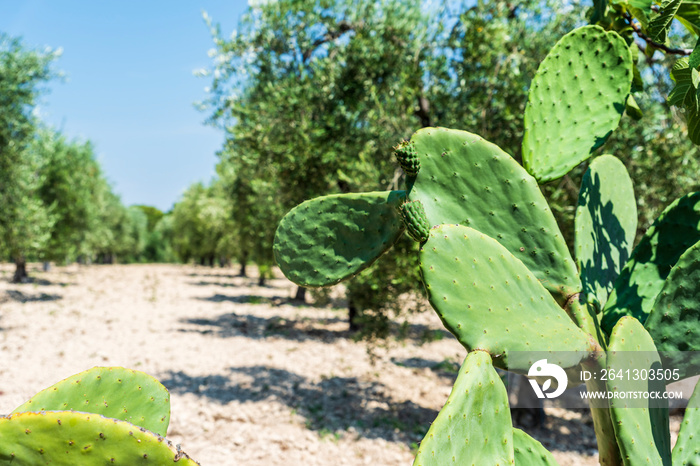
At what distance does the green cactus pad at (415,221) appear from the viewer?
1.52 m

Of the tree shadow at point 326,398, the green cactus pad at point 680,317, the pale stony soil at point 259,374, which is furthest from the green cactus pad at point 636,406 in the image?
the tree shadow at point 326,398

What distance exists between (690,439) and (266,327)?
1118 cm

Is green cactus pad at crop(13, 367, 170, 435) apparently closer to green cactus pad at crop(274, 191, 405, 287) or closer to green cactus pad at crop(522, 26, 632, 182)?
green cactus pad at crop(274, 191, 405, 287)

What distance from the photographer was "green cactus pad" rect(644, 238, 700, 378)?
60.8 inches

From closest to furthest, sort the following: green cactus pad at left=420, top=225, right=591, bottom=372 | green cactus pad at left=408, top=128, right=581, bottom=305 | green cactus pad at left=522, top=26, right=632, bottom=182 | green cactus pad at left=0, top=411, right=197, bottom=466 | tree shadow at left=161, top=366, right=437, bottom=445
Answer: green cactus pad at left=0, top=411, right=197, bottom=466 < green cactus pad at left=420, top=225, right=591, bottom=372 < green cactus pad at left=408, top=128, right=581, bottom=305 < green cactus pad at left=522, top=26, right=632, bottom=182 < tree shadow at left=161, top=366, right=437, bottom=445

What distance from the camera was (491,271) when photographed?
157 cm

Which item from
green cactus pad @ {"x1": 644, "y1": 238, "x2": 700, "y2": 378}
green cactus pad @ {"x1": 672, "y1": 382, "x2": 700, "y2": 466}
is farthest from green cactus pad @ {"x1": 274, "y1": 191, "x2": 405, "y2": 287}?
green cactus pad @ {"x1": 672, "y1": 382, "x2": 700, "y2": 466}

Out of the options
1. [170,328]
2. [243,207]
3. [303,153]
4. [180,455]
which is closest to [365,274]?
[303,153]

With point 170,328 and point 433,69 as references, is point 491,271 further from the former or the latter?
point 170,328

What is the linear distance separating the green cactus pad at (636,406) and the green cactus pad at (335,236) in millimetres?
885

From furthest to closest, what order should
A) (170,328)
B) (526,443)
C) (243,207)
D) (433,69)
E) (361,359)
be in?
1. (243,207)
2. (170,328)
3. (361,359)
4. (433,69)
5. (526,443)

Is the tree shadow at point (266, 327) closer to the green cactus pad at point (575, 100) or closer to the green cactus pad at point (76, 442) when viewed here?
the green cactus pad at point (575, 100)

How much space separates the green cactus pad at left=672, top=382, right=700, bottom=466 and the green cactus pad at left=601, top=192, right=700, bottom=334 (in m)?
0.39

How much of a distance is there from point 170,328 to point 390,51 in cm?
869
